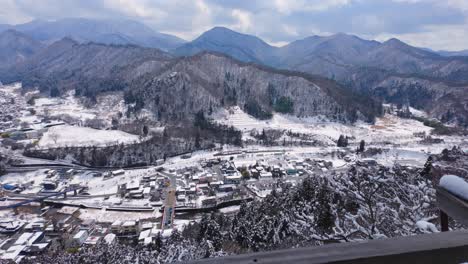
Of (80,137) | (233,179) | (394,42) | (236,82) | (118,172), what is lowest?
(118,172)

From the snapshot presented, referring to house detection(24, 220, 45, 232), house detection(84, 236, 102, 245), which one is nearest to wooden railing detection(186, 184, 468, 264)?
house detection(84, 236, 102, 245)

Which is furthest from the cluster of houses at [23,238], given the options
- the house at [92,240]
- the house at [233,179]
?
the house at [233,179]

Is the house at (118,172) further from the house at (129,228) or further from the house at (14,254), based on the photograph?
the house at (14,254)

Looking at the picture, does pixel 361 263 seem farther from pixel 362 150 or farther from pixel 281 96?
pixel 281 96

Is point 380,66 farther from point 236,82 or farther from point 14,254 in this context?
point 14,254

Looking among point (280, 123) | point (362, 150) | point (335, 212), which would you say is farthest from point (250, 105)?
point (335, 212)

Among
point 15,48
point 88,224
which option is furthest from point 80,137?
point 15,48

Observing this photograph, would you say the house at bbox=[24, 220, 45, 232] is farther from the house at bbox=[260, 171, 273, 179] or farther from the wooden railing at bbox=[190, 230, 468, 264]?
the wooden railing at bbox=[190, 230, 468, 264]
